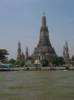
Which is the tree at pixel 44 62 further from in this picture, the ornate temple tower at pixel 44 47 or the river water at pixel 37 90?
the river water at pixel 37 90

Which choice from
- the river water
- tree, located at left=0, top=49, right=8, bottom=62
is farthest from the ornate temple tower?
the river water

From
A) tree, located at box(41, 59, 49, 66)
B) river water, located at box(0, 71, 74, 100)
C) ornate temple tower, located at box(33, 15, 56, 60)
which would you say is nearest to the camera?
river water, located at box(0, 71, 74, 100)

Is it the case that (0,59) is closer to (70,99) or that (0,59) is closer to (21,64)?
(21,64)

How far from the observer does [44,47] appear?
7047 inches

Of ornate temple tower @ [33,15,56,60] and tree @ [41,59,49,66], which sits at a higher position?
ornate temple tower @ [33,15,56,60]

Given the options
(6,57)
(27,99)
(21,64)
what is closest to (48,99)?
(27,99)

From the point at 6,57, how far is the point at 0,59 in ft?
27.2

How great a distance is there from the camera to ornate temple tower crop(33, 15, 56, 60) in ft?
583

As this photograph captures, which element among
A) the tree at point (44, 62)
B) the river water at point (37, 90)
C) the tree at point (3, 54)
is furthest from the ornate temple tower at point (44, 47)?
the river water at point (37, 90)

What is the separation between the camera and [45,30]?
183 m

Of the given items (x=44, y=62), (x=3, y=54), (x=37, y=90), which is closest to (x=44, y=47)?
(x=44, y=62)

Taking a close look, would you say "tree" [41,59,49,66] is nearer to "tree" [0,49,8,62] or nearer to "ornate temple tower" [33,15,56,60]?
"ornate temple tower" [33,15,56,60]

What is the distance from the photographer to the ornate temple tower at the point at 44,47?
177750mm

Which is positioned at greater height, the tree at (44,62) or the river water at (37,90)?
the tree at (44,62)
